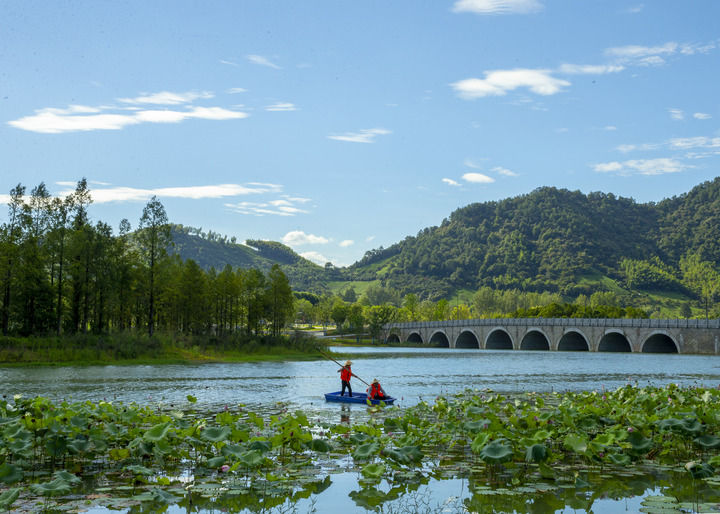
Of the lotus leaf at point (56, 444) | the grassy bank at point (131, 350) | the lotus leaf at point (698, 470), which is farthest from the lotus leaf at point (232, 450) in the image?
the grassy bank at point (131, 350)

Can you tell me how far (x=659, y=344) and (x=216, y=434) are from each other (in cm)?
8698

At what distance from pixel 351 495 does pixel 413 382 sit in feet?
82.9

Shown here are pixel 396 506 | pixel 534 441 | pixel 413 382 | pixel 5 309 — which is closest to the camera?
pixel 396 506

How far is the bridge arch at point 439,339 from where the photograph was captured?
12256cm

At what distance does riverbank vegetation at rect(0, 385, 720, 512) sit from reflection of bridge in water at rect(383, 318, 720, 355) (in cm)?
7287

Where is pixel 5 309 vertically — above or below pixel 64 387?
above

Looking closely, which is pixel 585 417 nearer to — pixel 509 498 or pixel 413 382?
pixel 509 498

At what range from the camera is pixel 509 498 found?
852 centimetres

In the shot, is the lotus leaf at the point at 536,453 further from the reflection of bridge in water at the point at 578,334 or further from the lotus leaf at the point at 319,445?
the reflection of bridge in water at the point at 578,334

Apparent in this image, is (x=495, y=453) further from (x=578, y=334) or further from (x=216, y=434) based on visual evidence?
(x=578, y=334)

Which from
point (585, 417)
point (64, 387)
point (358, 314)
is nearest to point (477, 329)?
point (358, 314)

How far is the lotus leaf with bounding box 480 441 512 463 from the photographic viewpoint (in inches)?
356

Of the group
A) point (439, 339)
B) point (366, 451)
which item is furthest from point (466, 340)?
point (366, 451)

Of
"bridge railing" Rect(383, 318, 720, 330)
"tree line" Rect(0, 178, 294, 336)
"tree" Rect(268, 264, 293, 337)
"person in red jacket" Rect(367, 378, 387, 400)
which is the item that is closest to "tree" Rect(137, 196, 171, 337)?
"tree line" Rect(0, 178, 294, 336)
